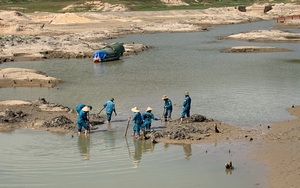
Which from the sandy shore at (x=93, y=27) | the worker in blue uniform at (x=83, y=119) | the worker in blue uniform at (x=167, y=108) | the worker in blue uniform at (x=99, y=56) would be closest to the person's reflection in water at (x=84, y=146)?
the worker in blue uniform at (x=83, y=119)

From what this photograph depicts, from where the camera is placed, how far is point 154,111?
26.9 m

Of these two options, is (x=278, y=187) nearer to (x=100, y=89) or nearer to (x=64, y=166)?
(x=64, y=166)

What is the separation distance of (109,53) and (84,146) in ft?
92.0

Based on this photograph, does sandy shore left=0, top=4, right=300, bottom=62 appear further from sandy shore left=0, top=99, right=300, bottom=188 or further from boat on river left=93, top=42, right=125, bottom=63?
sandy shore left=0, top=99, right=300, bottom=188

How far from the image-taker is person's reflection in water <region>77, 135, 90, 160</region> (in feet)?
65.9

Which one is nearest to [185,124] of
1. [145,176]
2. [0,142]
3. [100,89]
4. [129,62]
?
[145,176]

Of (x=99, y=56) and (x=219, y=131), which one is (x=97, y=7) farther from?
(x=219, y=131)

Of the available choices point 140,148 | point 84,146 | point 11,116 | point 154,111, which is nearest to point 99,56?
point 154,111

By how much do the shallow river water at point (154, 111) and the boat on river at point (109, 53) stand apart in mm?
1056

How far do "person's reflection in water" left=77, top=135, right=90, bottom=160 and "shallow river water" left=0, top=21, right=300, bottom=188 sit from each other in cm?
4

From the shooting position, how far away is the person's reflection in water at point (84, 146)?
65.9 feet

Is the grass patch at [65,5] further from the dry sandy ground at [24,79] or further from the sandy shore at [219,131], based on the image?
the sandy shore at [219,131]

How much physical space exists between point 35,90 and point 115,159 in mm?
15864

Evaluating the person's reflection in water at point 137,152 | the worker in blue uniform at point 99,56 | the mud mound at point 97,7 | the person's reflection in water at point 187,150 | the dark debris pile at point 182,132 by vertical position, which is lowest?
the person's reflection in water at point 137,152
